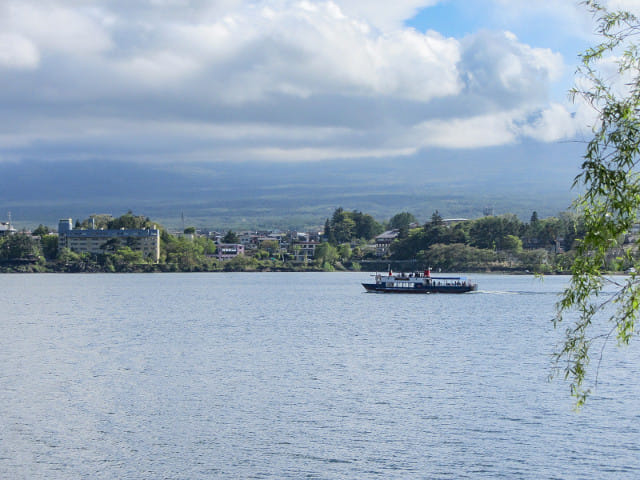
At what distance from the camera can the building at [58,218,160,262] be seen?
168 m

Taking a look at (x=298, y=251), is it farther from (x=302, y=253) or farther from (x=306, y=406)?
(x=306, y=406)

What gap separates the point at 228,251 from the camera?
189125mm

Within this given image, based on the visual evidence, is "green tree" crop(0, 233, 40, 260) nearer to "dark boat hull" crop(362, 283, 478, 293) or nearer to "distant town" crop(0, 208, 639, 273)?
"distant town" crop(0, 208, 639, 273)

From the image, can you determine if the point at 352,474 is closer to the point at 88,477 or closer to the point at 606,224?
the point at 88,477

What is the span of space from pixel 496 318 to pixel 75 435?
39.8 meters

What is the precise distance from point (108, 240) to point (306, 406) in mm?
152304

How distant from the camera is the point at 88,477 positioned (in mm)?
17562

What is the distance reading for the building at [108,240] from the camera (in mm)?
168000

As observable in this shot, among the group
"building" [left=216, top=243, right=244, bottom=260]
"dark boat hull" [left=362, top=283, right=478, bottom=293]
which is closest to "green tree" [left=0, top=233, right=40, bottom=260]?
"building" [left=216, top=243, right=244, bottom=260]

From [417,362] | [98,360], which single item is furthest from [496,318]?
[98,360]

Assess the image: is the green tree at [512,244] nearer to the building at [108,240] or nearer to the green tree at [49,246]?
the building at [108,240]

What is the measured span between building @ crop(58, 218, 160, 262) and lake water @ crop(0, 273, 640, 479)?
398ft

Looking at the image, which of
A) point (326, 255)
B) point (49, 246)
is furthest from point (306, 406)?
point (49, 246)

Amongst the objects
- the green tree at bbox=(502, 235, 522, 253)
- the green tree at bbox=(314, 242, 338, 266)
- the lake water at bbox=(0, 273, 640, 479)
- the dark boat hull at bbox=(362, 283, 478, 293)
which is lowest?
the lake water at bbox=(0, 273, 640, 479)
